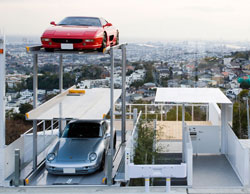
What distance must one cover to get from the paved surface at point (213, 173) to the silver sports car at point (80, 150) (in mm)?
2376

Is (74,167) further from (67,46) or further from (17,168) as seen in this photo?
(67,46)

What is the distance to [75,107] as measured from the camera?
11.9 m

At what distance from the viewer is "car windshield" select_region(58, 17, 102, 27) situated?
42.0ft

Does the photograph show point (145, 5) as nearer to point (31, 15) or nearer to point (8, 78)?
point (31, 15)

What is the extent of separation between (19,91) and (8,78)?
7.44 ft

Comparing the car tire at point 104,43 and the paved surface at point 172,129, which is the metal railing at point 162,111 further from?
the car tire at point 104,43

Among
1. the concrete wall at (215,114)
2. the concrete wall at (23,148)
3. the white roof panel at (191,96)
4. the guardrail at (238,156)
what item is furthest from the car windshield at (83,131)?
the concrete wall at (215,114)

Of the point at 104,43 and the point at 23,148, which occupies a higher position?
the point at 104,43

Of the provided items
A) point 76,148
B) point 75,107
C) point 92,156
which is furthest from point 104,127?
point 92,156

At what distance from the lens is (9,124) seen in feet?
100

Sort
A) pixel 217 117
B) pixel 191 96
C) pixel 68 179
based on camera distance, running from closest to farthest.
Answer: pixel 68 179 → pixel 191 96 → pixel 217 117

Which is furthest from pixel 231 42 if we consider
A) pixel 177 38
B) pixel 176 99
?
pixel 176 99

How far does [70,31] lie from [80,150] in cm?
292

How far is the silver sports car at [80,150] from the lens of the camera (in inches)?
422
